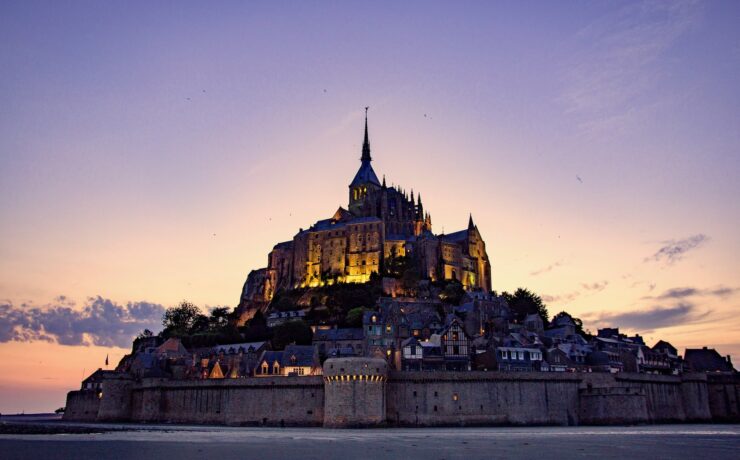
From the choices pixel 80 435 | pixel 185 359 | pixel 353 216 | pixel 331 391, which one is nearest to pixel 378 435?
pixel 331 391

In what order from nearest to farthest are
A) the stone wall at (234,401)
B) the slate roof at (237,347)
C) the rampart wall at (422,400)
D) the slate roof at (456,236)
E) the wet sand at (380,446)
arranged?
1. the wet sand at (380,446)
2. the rampart wall at (422,400)
3. the stone wall at (234,401)
4. the slate roof at (237,347)
5. the slate roof at (456,236)

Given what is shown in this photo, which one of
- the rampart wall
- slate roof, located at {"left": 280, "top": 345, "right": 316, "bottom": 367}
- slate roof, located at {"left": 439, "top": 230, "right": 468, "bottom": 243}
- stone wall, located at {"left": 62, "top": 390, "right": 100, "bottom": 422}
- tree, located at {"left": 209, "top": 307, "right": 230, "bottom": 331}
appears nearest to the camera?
the rampart wall

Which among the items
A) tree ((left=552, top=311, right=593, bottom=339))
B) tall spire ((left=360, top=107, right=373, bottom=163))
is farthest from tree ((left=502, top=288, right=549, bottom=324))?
tall spire ((left=360, top=107, right=373, bottom=163))

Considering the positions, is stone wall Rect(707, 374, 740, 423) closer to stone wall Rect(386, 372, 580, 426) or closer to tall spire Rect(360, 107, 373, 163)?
stone wall Rect(386, 372, 580, 426)

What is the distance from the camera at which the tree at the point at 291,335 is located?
8569 centimetres

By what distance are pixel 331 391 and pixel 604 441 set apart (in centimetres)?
2282

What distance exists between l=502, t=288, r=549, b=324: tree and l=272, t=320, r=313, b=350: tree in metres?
28.5

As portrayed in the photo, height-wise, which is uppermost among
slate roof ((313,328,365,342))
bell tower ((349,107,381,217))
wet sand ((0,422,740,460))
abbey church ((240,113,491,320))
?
bell tower ((349,107,381,217))

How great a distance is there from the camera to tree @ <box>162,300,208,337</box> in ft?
344

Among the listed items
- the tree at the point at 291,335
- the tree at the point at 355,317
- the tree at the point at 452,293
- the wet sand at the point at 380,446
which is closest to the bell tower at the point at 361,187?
the tree at the point at 452,293

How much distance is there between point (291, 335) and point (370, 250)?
93.9ft

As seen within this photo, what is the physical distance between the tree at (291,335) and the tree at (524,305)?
93.4ft

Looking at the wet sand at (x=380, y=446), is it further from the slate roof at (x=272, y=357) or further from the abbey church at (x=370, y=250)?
the abbey church at (x=370, y=250)

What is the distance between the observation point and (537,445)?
37.7 m
